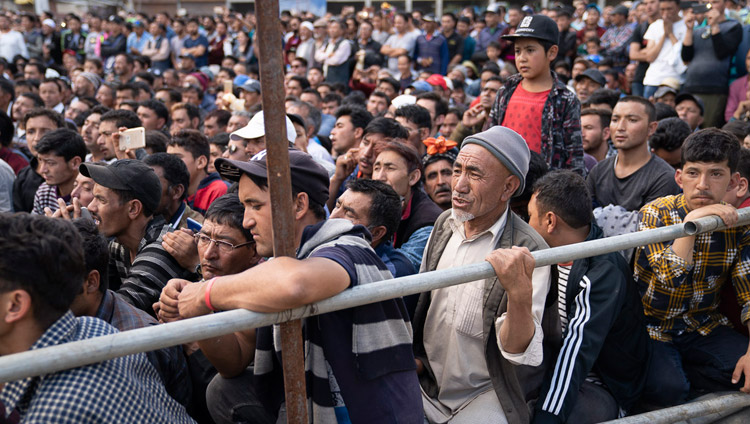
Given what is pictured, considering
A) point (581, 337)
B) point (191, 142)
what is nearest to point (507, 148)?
point (581, 337)

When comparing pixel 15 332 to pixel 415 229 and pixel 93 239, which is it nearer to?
pixel 93 239

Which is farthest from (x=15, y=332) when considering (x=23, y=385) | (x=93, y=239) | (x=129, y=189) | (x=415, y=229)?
(x=415, y=229)

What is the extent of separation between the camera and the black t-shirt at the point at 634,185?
192 inches

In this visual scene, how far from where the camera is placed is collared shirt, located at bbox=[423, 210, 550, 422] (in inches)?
118

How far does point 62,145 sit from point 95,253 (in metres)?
3.05

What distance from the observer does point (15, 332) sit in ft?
6.70

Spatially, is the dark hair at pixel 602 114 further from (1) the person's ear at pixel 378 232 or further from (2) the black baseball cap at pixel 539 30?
(1) the person's ear at pixel 378 232

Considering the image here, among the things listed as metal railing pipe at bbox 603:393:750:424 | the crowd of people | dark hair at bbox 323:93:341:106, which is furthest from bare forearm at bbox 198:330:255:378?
dark hair at bbox 323:93:341:106

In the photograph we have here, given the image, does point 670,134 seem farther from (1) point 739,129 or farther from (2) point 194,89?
(2) point 194,89

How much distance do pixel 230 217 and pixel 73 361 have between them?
1630mm

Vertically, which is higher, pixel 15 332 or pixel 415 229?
pixel 15 332

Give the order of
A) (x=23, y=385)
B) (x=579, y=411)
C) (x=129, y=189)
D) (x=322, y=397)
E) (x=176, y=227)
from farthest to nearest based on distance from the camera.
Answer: (x=176, y=227) < (x=129, y=189) < (x=579, y=411) < (x=322, y=397) < (x=23, y=385)

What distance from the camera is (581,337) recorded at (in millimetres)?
3064

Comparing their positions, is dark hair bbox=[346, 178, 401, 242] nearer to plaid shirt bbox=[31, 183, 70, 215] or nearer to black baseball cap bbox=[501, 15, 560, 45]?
black baseball cap bbox=[501, 15, 560, 45]
